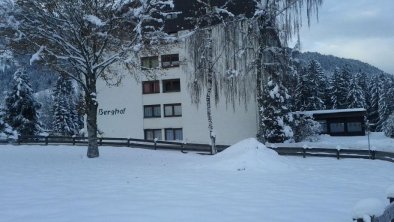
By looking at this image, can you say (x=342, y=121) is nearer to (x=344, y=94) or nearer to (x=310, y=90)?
(x=310, y=90)

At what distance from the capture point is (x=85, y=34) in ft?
70.6

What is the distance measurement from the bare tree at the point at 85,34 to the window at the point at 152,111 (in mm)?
18786

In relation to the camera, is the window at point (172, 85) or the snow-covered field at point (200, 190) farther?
the window at point (172, 85)

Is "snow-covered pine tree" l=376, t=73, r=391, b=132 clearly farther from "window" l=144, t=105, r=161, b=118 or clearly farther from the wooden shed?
"window" l=144, t=105, r=161, b=118

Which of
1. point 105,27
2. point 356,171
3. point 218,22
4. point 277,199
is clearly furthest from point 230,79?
point 277,199

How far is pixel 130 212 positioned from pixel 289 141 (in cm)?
2943

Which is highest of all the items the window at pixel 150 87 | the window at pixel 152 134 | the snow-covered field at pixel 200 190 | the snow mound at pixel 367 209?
the window at pixel 150 87

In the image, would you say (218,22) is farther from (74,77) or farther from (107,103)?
(107,103)

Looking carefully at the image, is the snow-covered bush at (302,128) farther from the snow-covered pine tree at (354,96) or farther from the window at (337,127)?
the snow-covered pine tree at (354,96)

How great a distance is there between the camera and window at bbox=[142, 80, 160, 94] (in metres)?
42.1

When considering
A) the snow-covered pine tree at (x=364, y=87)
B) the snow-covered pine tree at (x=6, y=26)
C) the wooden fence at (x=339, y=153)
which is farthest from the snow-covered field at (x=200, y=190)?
the snow-covered pine tree at (x=364, y=87)

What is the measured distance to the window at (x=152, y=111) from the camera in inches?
1654

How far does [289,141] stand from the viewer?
3609 centimetres

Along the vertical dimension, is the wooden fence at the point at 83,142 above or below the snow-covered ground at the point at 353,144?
above
